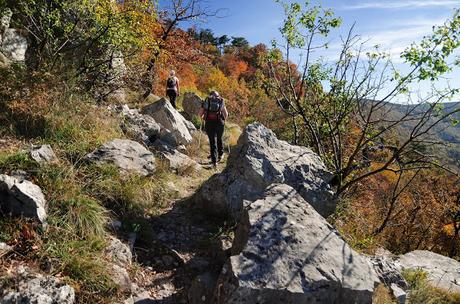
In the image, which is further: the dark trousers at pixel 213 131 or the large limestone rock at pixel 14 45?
the dark trousers at pixel 213 131

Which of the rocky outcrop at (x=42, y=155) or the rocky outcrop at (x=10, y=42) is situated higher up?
the rocky outcrop at (x=10, y=42)

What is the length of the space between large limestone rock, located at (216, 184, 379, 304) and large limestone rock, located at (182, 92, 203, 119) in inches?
483

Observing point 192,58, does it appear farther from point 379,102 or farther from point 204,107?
point 379,102

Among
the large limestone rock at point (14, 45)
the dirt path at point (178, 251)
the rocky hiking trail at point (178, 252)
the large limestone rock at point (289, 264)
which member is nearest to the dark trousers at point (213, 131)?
the dirt path at point (178, 251)

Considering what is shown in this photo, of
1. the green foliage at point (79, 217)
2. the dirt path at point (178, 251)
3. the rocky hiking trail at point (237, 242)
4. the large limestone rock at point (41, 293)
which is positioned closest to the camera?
the large limestone rock at point (41, 293)

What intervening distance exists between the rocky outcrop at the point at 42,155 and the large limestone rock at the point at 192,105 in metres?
11.1

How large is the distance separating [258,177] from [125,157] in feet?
8.52

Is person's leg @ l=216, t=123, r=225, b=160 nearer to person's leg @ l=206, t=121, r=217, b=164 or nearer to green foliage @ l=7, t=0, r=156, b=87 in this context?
person's leg @ l=206, t=121, r=217, b=164

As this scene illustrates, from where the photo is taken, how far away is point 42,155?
5.59 metres

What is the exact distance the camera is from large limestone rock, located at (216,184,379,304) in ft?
12.3

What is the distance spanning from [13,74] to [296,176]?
245 inches

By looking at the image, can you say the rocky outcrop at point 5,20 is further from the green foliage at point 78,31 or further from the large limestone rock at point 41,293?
the large limestone rock at point 41,293

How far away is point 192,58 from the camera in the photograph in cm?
1927

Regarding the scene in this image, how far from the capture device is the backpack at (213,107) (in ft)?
32.0
